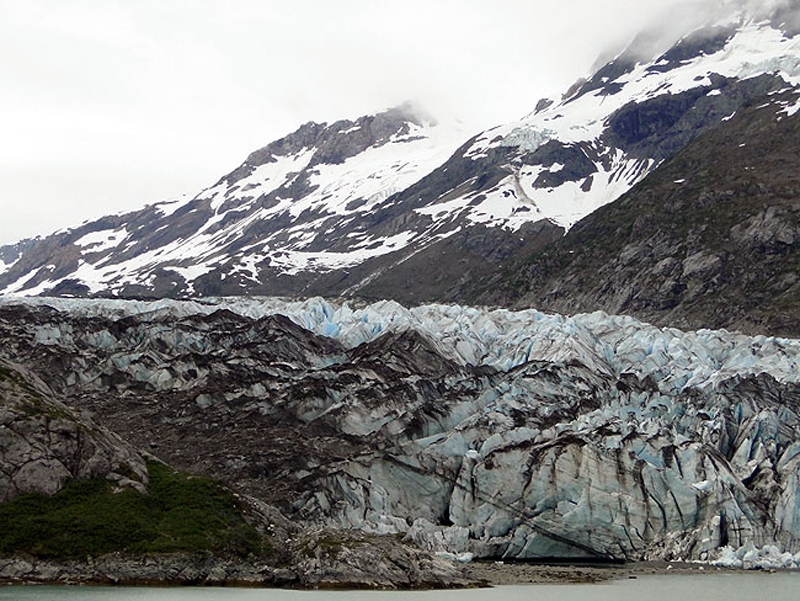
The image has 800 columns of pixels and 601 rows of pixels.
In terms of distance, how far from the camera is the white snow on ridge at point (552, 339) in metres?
97.6

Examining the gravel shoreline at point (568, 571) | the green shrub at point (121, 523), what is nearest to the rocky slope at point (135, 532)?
the green shrub at point (121, 523)

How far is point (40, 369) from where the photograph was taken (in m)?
101

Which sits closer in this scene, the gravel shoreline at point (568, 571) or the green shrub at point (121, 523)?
the green shrub at point (121, 523)

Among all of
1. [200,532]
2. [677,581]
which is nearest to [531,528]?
[677,581]

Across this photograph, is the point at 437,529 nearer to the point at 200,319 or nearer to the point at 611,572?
the point at 611,572

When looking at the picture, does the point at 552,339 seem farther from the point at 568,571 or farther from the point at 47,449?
the point at 47,449

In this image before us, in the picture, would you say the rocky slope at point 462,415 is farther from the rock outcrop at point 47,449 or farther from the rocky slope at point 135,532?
the rock outcrop at point 47,449

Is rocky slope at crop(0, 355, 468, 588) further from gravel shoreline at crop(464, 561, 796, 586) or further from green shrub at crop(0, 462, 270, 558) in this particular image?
gravel shoreline at crop(464, 561, 796, 586)

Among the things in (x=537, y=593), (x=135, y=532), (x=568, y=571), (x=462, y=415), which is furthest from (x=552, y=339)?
(x=135, y=532)

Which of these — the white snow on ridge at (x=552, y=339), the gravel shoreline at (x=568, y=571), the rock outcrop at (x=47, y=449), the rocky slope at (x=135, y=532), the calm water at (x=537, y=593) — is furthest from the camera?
the white snow on ridge at (x=552, y=339)

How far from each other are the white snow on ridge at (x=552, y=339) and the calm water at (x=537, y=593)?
33560mm

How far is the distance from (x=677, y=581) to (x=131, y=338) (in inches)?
2767

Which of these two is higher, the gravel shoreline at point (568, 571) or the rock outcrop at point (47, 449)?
the rock outcrop at point (47, 449)

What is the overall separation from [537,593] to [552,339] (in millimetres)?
50821
